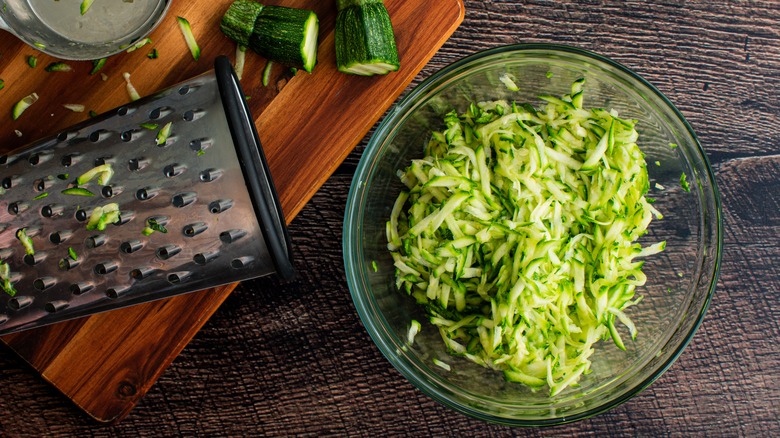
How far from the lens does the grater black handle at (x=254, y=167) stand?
5.17 feet

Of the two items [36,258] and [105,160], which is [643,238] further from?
[36,258]

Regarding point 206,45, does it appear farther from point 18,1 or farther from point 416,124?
point 416,124

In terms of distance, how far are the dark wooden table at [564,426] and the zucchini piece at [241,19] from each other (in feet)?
1.88

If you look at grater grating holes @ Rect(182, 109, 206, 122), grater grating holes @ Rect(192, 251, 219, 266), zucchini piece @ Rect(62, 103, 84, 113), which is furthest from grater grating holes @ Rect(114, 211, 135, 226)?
zucchini piece @ Rect(62, 103, 84, 113)

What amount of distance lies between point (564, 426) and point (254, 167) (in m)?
1.57

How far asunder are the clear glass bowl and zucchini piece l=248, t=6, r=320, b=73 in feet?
1.19

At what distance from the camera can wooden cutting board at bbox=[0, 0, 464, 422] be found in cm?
198

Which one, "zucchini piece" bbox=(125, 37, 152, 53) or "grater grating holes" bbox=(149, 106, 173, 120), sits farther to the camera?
"zucchini piece" bbox=(125, 37, 152, 53)

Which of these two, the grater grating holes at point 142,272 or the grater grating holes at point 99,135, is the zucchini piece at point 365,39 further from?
the grater grating holes at point 142,272

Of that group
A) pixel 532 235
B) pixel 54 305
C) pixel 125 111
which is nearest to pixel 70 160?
pixel 125 111

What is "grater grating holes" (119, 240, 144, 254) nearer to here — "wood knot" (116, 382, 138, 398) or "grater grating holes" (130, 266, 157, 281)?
"grater grating holes" (130, 266, 157, 281)

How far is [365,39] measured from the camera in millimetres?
1801

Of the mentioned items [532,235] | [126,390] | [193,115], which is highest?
[193,115]

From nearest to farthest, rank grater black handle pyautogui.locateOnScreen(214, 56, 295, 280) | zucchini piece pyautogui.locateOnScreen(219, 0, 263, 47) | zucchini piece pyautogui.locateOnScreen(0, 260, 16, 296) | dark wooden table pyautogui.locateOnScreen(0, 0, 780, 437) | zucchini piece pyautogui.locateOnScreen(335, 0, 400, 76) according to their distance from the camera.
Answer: grater black handle pyautogui.locateOnScreen(214, 56, 295, 280), zucchini piece pyautogui.locateOnScreen(0, 260, 16, 296), zucchini piece pyautogui.locateOnScreen(335, 0, 400, 76), zucchini piece pyautogui.locateOnScreen(219, 0, 263, 47), dark wooden table pyautogui.locateOnScreen(0, 0, 780, 437)
